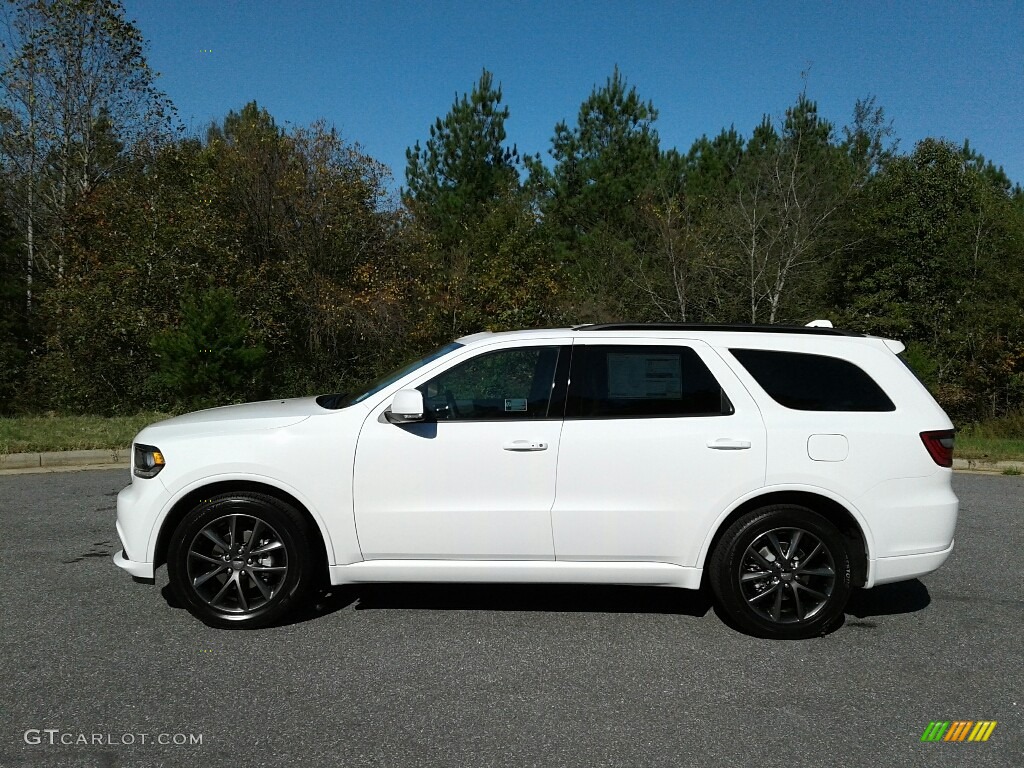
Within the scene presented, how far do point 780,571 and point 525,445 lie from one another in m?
1.60

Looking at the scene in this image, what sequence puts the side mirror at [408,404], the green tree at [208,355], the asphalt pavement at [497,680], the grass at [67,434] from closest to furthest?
the asphalt pavement at [497,680] < the side mirror at [408,404] < the grass at [67,434] < the green tree at [208,355]

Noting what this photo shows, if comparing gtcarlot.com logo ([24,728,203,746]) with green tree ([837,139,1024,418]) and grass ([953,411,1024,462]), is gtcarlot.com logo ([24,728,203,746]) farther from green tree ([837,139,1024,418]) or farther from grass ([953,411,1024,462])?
green tree ([837,139,1024,418])

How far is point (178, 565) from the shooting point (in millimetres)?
4566

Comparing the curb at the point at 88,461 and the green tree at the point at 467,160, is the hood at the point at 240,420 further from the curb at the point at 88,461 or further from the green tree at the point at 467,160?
the green tree at the point at 467,160

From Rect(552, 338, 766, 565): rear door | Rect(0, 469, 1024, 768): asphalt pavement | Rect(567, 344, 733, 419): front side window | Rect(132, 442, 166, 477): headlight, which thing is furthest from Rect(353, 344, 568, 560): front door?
Rect(132, 442, 166, 477): headlight

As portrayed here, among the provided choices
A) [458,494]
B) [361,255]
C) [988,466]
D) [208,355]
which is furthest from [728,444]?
[361,255]

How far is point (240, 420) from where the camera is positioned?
4.74 m

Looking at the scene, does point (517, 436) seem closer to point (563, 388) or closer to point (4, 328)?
point (563, 388)

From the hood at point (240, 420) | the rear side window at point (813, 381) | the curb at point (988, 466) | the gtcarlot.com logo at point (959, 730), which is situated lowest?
the gtcarlot.com logo at point (959, 730)

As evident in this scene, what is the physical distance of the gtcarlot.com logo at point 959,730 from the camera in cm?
348

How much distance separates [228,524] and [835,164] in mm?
22131

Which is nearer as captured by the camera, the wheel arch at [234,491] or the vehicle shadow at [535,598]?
the wheel arch at [234,491]

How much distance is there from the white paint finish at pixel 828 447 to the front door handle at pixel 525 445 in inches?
58.8

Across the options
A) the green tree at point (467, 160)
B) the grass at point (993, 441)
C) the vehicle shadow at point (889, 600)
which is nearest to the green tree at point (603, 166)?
the green tree at point (467, 160)
